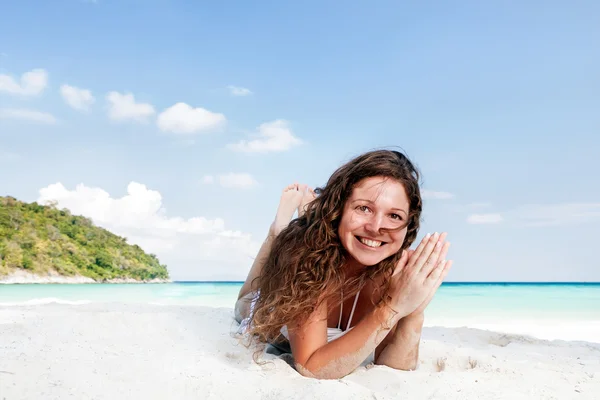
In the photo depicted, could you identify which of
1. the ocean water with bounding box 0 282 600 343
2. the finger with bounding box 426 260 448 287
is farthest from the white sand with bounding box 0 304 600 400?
the ocean water with bounding box 0 282 600 343

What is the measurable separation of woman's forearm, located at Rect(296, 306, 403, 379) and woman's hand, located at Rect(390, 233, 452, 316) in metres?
0.09

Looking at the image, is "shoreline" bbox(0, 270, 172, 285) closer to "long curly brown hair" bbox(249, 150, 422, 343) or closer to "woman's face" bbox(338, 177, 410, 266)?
"long curly brown hair" bbox(249, 150, 422, 343)

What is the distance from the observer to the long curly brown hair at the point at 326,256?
2.68 m

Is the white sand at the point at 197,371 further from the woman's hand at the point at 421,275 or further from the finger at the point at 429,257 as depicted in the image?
the finger at the point at 429,257

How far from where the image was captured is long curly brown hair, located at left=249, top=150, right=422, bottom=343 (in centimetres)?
268

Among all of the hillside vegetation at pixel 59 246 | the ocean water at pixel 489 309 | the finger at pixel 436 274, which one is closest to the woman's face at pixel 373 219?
the finger at pixel 436 274

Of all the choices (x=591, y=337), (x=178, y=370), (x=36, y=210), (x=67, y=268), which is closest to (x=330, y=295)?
(x=178, y=370)

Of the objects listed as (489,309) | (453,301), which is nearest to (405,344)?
(489,309)

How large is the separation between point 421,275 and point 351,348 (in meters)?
0.52

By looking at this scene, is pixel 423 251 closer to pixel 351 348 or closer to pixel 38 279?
pixel 351 348

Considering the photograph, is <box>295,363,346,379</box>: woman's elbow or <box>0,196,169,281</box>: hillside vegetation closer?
<box>295,363,346,379</box>: woman's elbow

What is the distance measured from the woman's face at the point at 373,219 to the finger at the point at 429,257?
204 millimetres

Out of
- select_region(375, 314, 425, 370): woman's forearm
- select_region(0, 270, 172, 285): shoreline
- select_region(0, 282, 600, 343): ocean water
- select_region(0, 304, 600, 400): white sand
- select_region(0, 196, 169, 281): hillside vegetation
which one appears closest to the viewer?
select_region(0, 304, 600, 400): white sand

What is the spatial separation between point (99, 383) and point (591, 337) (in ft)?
19.4
